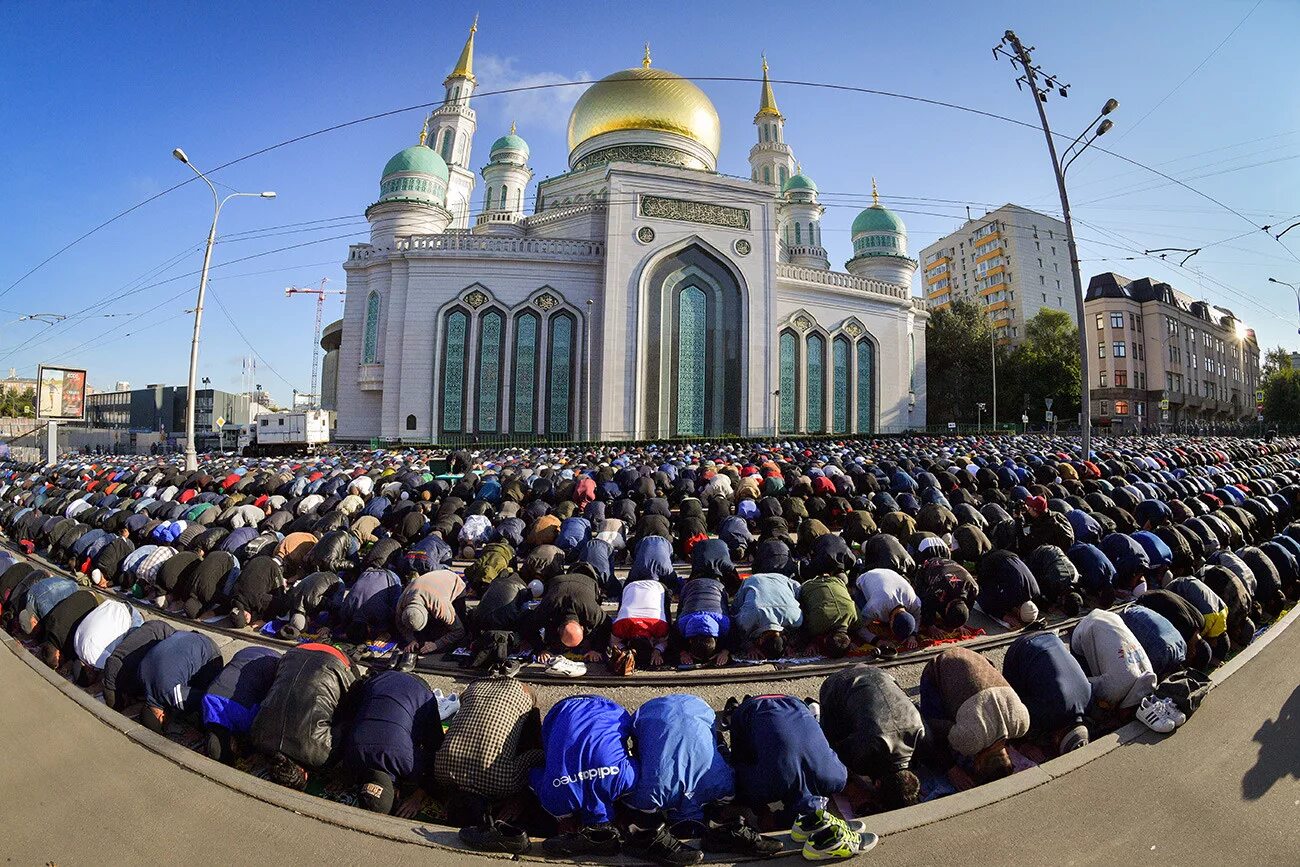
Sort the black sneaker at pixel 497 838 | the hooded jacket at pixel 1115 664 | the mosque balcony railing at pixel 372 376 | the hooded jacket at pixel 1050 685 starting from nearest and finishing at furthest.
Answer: the black sneaker at pixel 497 838 → the hooded jacket at pixel 1050 685 → the hooded jacket at pixel 1115 664 → the mosque balcony railing at pixel 372 376

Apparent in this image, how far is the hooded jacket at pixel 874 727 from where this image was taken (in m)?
3.48

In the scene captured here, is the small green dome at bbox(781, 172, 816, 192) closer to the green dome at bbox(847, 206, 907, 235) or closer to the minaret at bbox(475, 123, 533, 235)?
Answer: the green dome at bbox(847, 206, 907, 235)

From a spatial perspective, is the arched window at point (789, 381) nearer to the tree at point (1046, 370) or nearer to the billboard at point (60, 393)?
the tree at point (1046, 370)

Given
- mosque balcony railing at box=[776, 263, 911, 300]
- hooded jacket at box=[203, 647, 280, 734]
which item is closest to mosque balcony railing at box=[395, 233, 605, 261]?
mosque balcony railing at box=[776, 263, 911, 300]

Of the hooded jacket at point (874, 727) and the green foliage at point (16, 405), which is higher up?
the green foliage at point (16, 405)

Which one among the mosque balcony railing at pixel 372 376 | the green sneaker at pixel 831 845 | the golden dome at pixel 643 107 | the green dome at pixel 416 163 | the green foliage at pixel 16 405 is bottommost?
the green sneaker at pixel 831 845

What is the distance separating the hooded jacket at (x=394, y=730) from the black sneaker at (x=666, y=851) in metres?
1.44

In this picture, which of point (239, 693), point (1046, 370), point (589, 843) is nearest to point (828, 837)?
point (589, 843)

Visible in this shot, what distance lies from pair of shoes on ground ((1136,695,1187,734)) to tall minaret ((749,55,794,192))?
128ft

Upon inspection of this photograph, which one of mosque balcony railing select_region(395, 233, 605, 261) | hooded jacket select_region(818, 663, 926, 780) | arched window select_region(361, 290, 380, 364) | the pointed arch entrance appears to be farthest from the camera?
the pointed arch entrance

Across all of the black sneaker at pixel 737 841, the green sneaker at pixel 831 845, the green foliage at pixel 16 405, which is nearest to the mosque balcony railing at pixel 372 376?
the black sneaker at pixel 737 841

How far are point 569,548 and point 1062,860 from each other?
20.9 feet

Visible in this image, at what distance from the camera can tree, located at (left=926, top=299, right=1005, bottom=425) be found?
40281 millimetres

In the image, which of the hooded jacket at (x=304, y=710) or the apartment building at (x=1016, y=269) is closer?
the hooded jacket at (x=304, y=710)
